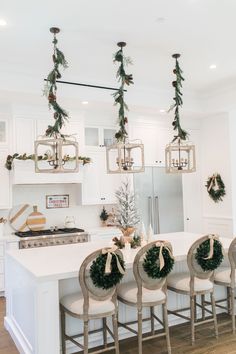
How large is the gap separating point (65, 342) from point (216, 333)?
154cm

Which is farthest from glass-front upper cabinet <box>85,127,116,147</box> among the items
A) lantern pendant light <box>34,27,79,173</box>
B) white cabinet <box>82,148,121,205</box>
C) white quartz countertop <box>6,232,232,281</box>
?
lantern pendant light <box>34,27,79,173</box>

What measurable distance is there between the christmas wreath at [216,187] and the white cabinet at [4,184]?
364 centimetres

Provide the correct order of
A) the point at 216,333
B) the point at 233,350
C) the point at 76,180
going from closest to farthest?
1. the point at 233,350
2. the point at 216,333
3. the point at 76,180

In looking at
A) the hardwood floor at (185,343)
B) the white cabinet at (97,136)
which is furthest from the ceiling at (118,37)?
the hardwood floor at (185,343)

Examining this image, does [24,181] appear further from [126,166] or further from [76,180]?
[126,166]

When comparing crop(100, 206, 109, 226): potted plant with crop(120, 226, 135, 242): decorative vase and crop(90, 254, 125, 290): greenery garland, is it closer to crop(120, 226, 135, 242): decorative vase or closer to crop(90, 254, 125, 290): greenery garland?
crop(120, 226, 135, 242): decorative vase

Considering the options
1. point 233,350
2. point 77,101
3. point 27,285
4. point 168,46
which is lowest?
point 233,350

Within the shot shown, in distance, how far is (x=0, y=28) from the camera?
3578mm

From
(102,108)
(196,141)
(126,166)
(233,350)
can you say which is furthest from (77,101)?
(233,350)

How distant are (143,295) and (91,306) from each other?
0.52 m

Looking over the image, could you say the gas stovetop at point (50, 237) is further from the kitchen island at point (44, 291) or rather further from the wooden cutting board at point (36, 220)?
the kitchen island at point (44, 291)

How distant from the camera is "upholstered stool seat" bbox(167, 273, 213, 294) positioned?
340cm

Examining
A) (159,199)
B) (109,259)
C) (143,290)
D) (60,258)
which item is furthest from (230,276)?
(159,199)

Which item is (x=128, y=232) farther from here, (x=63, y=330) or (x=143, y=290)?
(x=63, y=330)
